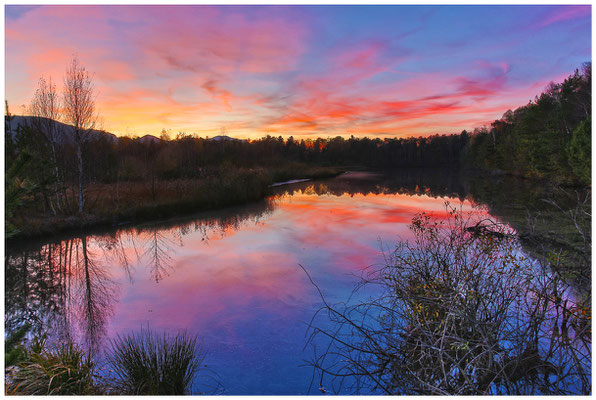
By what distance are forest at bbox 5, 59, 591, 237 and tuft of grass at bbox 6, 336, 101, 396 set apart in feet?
4.62

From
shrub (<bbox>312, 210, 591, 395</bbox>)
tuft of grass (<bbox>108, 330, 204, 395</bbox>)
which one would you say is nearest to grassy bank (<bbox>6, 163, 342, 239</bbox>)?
tuft of grass (<bbox>108, 330, 204, 395</bbox>)

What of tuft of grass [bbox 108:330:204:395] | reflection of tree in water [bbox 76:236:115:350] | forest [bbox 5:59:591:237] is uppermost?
forest [bbox 5:59:591:237]

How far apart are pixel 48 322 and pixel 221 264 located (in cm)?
416

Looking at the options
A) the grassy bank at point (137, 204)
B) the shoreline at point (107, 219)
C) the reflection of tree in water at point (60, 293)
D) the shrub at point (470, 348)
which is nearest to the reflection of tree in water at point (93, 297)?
the reflection of tree in water at point (60, 293)

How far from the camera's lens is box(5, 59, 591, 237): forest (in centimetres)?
1247

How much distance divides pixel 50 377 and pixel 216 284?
15.0 feet

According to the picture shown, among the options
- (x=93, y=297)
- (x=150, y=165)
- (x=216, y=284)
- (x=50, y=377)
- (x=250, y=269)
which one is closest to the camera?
(x=50, y=377)

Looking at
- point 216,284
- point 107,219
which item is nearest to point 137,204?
point 107,219

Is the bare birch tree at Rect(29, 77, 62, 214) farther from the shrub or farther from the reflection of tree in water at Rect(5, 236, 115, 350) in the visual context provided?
the shrub

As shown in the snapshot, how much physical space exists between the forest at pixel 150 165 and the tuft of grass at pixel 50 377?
141 centimetres

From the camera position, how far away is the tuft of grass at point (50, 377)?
3.45m

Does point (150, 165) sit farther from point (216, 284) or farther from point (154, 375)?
point (154, 375)

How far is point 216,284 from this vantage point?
8.20 meters

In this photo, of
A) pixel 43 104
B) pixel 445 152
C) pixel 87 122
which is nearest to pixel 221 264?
pixel 87 122
